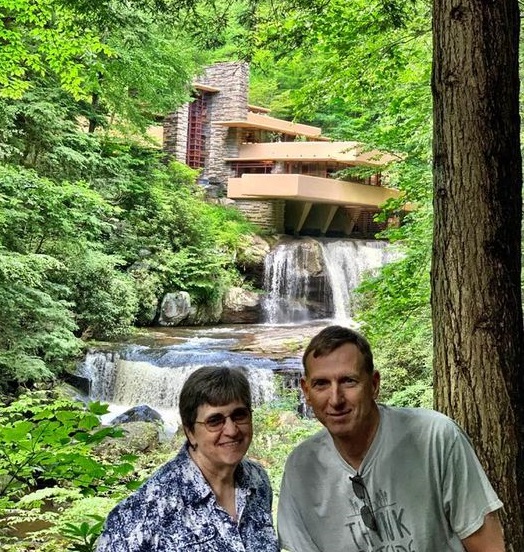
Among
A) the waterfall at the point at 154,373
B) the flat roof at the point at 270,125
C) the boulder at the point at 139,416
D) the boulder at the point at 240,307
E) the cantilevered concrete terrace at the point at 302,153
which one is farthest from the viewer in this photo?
the flat roof at the point at 270,125

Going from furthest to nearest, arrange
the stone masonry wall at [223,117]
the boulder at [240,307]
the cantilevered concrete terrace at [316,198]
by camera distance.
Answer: the stone masonry wall at [223,117] → the cantilevered concrete terrace at [316,198] → the boulder at [240,307]

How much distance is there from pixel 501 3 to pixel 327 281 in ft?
55.4

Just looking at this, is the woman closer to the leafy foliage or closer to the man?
the man

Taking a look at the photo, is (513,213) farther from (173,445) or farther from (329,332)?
(173,445)

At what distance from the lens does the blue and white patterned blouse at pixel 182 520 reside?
Answer: 146 centimetres

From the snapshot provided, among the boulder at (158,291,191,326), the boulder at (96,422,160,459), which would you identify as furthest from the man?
the boulder at (158,291,191,326)

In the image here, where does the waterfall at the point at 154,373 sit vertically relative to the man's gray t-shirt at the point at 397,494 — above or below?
below

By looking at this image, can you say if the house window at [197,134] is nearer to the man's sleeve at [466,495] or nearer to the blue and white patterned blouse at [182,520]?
the blue and white patterned blouse at [182,520]

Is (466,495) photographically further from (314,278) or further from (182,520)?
(314,278)

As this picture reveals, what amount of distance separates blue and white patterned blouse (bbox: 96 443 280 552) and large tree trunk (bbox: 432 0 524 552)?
→ 3.34 feet

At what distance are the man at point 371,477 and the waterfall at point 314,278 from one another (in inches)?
656

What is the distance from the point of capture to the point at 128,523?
1461mm

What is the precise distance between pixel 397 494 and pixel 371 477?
0.07 meters

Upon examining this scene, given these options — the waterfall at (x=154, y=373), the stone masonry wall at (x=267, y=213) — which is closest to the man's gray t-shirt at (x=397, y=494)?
the waterfall at (x=154, y=373)
